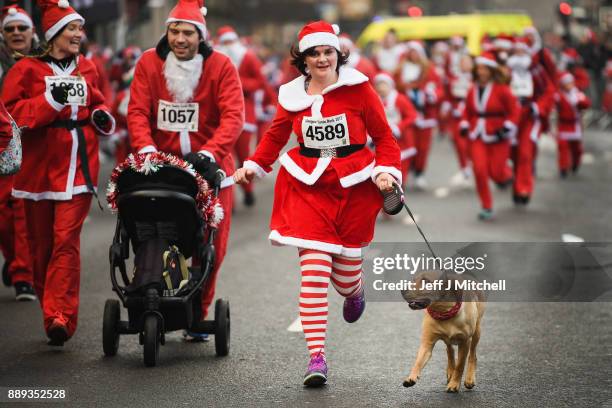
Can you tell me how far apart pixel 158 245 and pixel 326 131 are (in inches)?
46.3

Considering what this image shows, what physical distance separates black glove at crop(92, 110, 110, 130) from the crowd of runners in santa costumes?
5.89ft


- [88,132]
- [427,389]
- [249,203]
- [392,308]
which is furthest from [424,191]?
[427,389]

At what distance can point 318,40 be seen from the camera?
290 inches

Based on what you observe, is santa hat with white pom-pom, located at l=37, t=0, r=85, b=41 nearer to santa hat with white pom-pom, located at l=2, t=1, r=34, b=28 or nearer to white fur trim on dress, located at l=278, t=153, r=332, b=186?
santa hat with white pom-pom, located at l=2, t=1, r=34, b=28

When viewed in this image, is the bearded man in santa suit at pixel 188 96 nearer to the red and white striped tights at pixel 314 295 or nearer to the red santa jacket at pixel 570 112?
the red and white striped tights at pixel 314 295

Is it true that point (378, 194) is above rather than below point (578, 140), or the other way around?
below

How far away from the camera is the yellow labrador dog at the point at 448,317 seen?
21.6 ft

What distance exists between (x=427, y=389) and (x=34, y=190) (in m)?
2.84

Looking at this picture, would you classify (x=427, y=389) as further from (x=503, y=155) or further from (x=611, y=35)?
(x=611, y=35)

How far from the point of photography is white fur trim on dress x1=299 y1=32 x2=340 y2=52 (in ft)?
24.2

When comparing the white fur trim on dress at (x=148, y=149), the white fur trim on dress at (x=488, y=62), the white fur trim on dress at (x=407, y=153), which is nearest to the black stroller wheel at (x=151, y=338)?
the white fur trim on dress at (x=148, y=149)

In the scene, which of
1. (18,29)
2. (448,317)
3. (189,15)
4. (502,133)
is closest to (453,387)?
(448,317)

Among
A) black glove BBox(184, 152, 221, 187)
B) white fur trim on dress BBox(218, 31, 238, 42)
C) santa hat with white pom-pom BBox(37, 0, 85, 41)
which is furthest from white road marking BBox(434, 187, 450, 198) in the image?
black glove BBox(184, 152, 221, 187)

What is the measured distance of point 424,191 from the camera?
1897 cm
